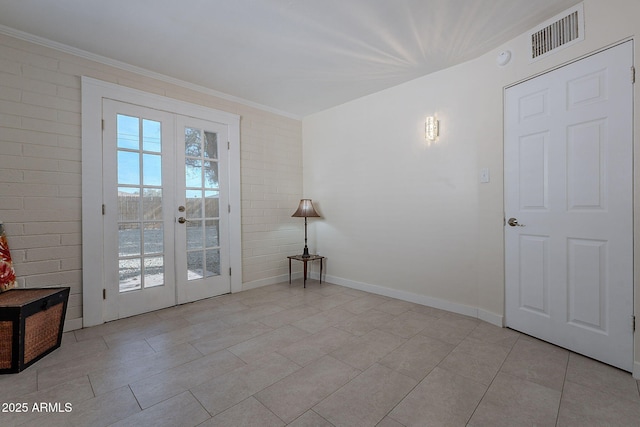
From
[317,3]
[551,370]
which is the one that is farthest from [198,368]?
[317,3]

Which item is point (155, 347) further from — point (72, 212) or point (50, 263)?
point (72, 212)

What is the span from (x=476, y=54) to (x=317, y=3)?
1.65m

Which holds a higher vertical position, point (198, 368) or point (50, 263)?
point (50, 263)

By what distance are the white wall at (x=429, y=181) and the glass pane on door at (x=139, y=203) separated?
222cm

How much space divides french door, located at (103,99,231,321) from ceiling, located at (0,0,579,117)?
0.66 m

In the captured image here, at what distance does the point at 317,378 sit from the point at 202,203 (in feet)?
8.23

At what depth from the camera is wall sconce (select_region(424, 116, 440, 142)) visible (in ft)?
10.1

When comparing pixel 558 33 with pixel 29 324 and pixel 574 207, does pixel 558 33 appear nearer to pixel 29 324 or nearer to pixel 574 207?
pixel 574 207

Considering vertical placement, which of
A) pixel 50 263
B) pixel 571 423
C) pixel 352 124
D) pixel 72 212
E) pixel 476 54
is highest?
pixel 476 54

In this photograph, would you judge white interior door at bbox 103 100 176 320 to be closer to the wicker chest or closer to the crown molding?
the crown molding

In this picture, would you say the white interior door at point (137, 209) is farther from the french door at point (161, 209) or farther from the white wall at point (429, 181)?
the white wall at point (429, 181)

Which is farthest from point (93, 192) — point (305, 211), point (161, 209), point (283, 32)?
point (305, 211)

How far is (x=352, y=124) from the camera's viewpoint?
392 centimetres

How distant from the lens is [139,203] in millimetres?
3008
